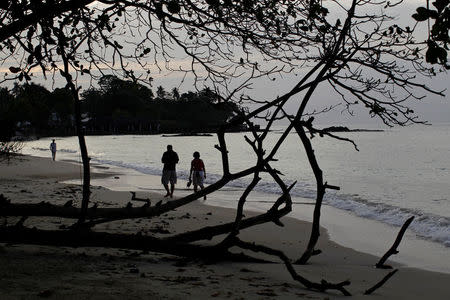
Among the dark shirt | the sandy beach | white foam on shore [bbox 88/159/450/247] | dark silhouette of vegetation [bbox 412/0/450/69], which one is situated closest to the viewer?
dark silhouette of vegetation [bbox 412/0/450/69]

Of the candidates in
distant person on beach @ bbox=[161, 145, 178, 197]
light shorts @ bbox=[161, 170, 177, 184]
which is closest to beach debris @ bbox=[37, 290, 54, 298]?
distant person on beach @ bbox=[161, 145, 178, 197]

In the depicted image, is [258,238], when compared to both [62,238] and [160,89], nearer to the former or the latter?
[62,238]

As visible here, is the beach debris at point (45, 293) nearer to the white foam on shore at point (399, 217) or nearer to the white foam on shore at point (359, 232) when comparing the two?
the white foam on shore at point (359, 232)

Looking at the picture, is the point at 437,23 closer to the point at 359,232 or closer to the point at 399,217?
the point at 359,232

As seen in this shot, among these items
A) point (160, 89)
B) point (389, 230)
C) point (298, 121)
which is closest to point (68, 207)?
point (298, 121)

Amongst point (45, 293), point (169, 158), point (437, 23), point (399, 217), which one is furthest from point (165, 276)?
point (399, 217)

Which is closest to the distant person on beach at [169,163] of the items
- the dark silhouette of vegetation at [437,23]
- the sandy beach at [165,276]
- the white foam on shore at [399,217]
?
the white foam on shore at [399,217]

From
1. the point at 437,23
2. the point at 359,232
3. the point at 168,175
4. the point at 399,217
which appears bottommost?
the point at 359,232

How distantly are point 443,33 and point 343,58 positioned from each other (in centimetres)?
198

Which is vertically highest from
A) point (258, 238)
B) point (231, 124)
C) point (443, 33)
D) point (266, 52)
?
point (266, 52)

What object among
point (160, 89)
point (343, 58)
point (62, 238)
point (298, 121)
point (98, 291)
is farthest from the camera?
point (160, 89)

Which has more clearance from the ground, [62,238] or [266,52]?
[266,52]

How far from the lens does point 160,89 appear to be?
15350 cm

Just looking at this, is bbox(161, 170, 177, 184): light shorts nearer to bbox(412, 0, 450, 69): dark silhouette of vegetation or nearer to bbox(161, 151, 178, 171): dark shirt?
bbox(161, 151, 178, 171): dark shirt
